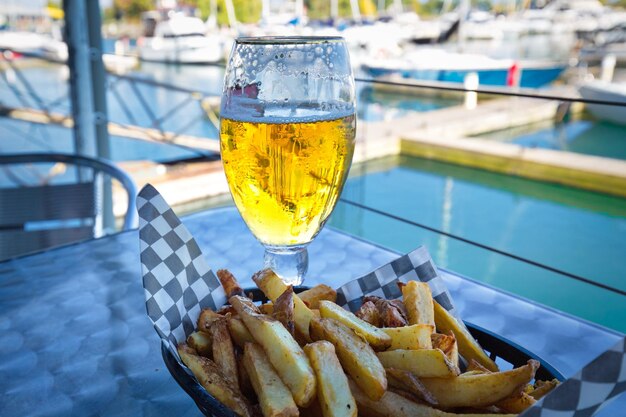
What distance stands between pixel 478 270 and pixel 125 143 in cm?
797

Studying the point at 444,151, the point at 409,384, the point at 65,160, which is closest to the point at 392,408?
the point at 409,384

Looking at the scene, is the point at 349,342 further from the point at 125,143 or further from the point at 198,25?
the point at 198,25

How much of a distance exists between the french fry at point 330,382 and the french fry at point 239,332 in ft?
0.31

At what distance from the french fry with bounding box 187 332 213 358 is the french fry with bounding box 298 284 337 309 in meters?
0.17

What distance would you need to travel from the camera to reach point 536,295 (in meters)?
7.36

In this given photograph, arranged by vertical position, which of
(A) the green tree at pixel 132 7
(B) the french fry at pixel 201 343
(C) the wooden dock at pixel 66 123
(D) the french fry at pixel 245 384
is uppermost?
(A) the green tree at pixel 132 7

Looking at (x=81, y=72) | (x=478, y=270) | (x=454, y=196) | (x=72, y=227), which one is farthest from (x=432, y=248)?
(x=72, y=227)

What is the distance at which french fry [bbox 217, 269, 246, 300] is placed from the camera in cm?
93

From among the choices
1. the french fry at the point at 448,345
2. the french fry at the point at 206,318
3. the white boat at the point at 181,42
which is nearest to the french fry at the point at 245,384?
the french fry at the point at 206,318

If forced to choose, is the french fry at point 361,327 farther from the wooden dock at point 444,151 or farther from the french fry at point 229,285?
the wooden dock at point 444,151

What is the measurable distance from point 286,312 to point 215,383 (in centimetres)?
14

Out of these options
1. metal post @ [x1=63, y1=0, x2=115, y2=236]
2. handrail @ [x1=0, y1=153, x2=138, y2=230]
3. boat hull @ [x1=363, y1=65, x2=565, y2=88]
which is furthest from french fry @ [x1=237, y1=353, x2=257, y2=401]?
boat hull @ [x1=363, y1=65, x2=565, y2=88]

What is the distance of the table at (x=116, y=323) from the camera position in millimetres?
871

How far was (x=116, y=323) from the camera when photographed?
109 cm
